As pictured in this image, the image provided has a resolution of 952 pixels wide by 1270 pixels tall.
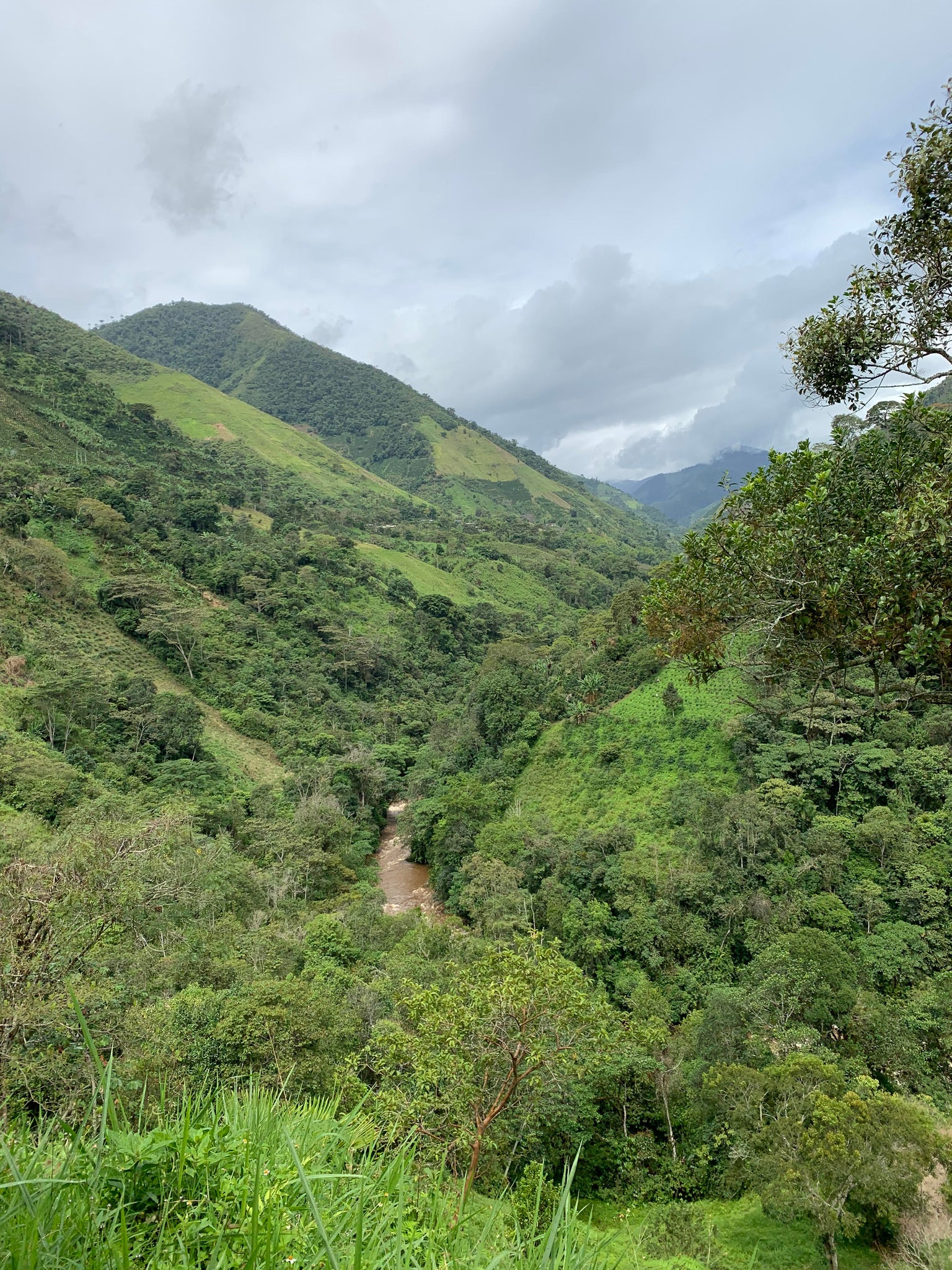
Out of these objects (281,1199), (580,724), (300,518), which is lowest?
(580,724)

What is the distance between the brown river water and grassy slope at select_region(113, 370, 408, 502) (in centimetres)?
6925

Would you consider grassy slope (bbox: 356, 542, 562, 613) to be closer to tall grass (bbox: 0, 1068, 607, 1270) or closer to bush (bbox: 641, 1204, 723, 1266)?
bush (bbox: 641, 1204, 723, 1266)

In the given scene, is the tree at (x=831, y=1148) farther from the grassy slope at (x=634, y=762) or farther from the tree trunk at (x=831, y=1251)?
the grassy slope at (x=634, y=762)

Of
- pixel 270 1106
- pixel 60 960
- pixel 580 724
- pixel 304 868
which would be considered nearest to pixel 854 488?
pixel 270 1106

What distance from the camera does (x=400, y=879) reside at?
2722cm

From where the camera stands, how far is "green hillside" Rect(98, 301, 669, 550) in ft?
433

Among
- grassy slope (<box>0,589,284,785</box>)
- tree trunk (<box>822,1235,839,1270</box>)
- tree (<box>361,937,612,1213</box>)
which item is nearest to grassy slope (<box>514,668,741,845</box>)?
tree trunk (<box>822,1235,839,1270</box>)

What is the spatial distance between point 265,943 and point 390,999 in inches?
171

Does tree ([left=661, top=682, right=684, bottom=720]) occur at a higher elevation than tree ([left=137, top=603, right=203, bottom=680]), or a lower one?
lower

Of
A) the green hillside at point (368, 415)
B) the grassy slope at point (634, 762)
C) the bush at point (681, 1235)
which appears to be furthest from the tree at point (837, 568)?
the green hillside at point (368, 415)

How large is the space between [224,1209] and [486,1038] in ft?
23.4

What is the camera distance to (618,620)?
3425cm

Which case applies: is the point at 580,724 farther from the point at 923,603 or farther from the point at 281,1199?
the point at 281,1199

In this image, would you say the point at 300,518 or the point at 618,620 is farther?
the point at 300,518
